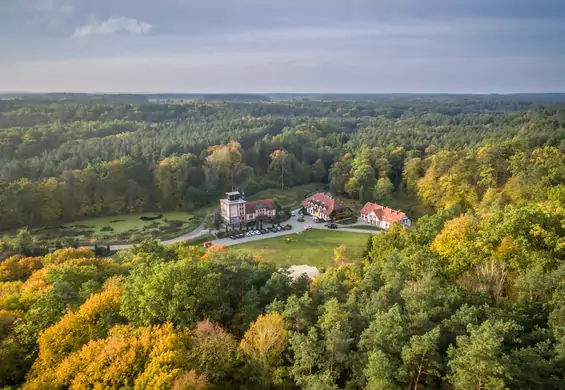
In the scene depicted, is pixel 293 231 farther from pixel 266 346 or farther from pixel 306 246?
pixel 266 346

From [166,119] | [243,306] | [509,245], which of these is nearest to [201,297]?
[243,306]

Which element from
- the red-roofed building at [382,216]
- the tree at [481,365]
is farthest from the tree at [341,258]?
the red-roofed building at [382,216]

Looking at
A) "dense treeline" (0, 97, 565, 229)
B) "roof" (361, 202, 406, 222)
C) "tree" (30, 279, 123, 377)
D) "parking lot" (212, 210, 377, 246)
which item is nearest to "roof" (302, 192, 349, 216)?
"parking lot" (212, 210, 377, 246)

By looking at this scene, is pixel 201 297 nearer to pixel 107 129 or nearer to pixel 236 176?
pixel 236 176

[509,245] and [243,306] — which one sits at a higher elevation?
[509,245]

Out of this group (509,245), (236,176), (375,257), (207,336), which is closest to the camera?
(207,336)

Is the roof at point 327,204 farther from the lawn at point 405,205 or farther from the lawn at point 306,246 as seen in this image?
the lawn at point 306,246

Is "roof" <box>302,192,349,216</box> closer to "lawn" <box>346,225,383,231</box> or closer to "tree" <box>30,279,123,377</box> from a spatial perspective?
"lawn" <box>346,225,383,231</box>
